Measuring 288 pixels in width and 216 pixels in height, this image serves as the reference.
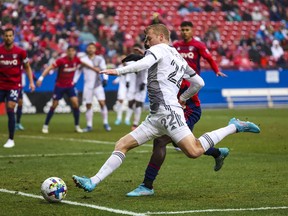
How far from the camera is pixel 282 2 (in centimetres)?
4478

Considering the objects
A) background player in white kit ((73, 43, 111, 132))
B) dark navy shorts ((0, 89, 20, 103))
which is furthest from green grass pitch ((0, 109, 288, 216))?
background player in white kit ((73, 43, 111, 132))

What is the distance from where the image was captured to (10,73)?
59.1 feet

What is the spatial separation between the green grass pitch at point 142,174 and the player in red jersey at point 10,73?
810 mm

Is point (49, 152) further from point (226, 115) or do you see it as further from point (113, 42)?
point (113, 42)

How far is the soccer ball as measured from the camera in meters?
9.77

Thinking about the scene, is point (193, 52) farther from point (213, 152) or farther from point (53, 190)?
point (53, 190)

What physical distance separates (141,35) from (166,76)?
29.7m

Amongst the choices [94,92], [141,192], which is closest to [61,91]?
[94,92]

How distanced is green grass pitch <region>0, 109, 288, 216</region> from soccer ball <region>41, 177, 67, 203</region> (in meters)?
0.12

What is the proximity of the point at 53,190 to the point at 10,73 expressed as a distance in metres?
8.62

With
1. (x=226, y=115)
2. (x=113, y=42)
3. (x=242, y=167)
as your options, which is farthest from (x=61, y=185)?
(x=113, y=42)

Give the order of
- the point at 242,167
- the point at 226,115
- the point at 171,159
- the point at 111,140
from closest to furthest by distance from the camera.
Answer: the point at 242,167
the point at 171,159
the point at 111,140
the point at 226,115

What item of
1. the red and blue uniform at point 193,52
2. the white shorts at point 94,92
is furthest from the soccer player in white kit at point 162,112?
the white shorts at point 94,92

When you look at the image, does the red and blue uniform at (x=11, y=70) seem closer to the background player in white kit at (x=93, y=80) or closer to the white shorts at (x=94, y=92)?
the background player in white kit at (x=93, y=80)
